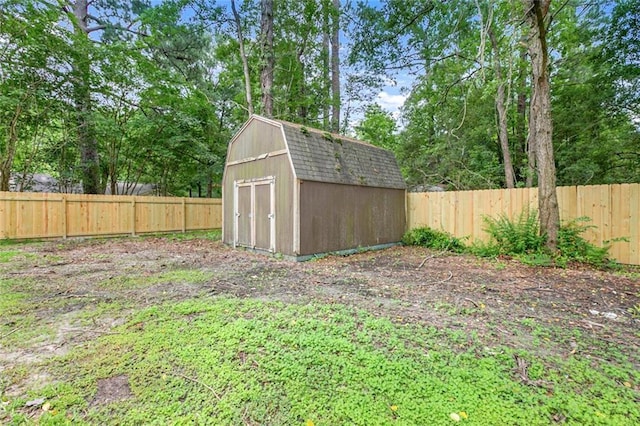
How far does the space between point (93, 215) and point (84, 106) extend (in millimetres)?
4160

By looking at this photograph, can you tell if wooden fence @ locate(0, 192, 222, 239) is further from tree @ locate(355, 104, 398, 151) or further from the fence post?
tree @ locate(355, 104, 398, 151)

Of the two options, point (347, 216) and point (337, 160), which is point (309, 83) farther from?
point (347, 216)

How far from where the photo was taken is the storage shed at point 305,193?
21.2 feet

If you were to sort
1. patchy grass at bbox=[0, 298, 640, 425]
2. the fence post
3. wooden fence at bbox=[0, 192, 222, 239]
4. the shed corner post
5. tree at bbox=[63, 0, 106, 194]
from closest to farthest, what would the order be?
patchy grass at bbox=[0, 298, 640, 425]
the shed corner post
wooden fence at bbox=[0, 192, 222, 239]
tree at bbox=[63, 0, 106, 194]
the fence post

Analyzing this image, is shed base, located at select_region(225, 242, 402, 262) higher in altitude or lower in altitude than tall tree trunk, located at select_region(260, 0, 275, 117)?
lower

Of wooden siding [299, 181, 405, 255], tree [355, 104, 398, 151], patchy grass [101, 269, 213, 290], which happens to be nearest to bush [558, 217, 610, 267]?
wooden siding [299, 181, 405, 255]

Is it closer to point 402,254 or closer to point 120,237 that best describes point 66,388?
point 402,254

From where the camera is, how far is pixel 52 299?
3.52m

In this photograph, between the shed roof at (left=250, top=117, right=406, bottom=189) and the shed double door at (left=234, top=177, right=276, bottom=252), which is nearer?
the shed roof at (left=250, top=117, right=406, bottom=189)

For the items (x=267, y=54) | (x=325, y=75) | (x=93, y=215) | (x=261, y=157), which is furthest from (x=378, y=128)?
(x=93, y=215)

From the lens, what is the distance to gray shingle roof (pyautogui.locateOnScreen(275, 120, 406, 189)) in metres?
6.61

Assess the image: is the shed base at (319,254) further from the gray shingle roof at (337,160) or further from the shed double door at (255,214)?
the gray shingle roof at (337,160)

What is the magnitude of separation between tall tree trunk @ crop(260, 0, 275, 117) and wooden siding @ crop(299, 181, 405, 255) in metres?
4.33

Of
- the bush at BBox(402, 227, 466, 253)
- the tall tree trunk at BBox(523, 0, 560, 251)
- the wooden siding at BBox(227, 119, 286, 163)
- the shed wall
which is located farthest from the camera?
the bush at BBox(402, 227, 466, 253)
